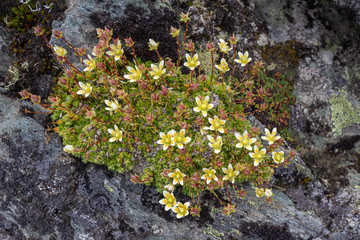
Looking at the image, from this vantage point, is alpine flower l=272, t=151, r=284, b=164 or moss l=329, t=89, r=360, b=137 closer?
alpine flower l=272, t=151, r=284, b=164

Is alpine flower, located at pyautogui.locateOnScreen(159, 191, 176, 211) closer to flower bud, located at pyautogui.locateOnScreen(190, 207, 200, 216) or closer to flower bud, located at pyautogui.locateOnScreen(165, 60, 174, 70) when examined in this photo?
flower bud, located at pyautogui.locateOnScreen(190, 207, 200, 216)

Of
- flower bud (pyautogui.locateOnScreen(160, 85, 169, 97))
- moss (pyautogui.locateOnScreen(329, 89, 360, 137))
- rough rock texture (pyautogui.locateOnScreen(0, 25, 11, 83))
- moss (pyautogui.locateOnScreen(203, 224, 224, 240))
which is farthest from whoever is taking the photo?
moss (pyautogui.locateOnScreen(329, 89, 360, 137))

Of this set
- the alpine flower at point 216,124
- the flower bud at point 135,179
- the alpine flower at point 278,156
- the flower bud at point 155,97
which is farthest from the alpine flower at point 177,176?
the alpine flower at point 278,156

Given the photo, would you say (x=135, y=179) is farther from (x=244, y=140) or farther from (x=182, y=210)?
(x=244, y=140)

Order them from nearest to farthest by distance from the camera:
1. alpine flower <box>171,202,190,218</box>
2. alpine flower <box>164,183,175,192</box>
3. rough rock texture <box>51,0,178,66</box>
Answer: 1. alpine flower <box>171,202,190,218</box>
2. alpine flower <box>164,183,175,192</box>
3. rough rock texture <box>51,0,178,66</box>

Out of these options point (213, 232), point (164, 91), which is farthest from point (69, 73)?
point (213, 232)

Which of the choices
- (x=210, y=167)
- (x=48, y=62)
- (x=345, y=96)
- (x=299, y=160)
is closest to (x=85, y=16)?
(x=48, y=62)

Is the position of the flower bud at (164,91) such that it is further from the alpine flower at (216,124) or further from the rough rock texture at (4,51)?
the rough rock texture at (4,51)

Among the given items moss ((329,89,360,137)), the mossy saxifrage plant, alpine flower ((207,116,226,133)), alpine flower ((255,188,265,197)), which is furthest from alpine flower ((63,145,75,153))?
moss ((329,89,360,137))
